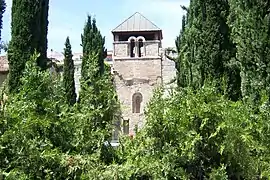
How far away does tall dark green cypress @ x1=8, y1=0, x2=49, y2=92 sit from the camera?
613 inches

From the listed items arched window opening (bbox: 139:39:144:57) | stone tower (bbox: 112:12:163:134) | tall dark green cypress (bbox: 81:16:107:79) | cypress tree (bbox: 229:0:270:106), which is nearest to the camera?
cypress tree (bbox: 229:0:270:106)

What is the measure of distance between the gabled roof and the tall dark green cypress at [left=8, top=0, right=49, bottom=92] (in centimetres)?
1718

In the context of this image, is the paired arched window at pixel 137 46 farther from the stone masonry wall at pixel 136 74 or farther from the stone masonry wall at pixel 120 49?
the stone masonry wall at pixel 136 74

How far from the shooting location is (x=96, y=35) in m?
27.7

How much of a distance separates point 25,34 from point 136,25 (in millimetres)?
18643

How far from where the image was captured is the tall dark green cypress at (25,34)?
51.1ft

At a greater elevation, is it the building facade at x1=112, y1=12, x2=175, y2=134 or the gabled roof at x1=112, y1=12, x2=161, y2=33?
the gabled roof at x1=112, y1=12, x2=161, y2=33

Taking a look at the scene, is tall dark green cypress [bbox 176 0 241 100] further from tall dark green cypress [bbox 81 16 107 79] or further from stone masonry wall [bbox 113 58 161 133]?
stone masonry wall [bbox 113 58 161 133]

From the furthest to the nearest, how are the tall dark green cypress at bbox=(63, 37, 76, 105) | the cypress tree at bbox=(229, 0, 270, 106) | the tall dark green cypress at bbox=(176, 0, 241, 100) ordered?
the tall dark green cypress at bbox=(63, 37, 76, 105), the tall dark green cypress at bbox=(176, 0, 241, 100), the cypress tree at bbox=(229, 0, 270, 106)

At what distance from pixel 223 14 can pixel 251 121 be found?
5631 millimetres

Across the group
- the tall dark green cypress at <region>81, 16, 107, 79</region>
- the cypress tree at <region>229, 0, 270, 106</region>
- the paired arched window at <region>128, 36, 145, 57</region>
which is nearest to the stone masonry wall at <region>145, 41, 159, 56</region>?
the paired arched window at <region>128, 36, 145, 57</region>

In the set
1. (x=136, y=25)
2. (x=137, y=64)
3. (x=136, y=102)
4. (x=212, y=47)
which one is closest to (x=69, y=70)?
(x=137, y=64)

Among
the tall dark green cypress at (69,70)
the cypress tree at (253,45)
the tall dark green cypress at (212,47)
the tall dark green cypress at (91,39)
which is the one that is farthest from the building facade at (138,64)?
the cypress tree at (253,45)

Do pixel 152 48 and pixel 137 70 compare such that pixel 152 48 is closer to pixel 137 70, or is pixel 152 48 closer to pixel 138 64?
pixel 138 64
